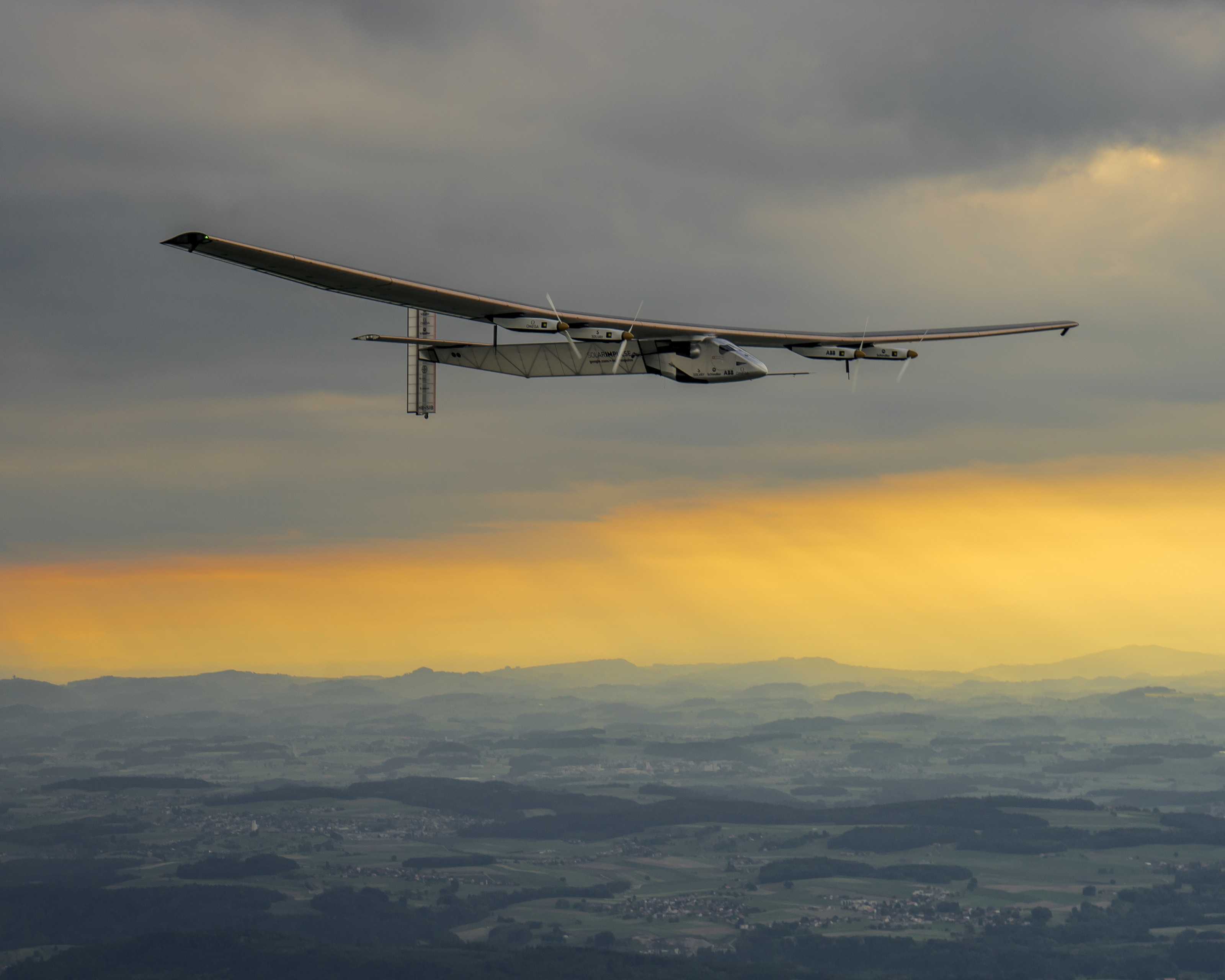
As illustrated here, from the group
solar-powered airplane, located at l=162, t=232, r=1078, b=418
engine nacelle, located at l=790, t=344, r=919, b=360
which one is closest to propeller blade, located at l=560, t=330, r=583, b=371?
solar-powered airplane, located at l=162, t=232, r=1078, b=418

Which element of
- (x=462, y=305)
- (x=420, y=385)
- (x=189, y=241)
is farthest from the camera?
(x=420, y=385)

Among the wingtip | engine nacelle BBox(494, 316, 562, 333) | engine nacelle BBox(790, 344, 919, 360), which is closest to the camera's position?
the wingtip

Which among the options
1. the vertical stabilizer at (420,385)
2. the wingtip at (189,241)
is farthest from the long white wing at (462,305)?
the vertical stabilizer at (420,385)

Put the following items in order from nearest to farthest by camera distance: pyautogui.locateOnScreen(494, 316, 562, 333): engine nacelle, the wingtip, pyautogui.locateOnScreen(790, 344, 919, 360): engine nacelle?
the wingtip → pyautogui.locateOnScreen(494, 316, 562, 333): engine nacelle → pyautogui.locateOnScreen(790, 344, 919, 360): engine nacelle

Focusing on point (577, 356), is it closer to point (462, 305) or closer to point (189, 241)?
point (462, 305)

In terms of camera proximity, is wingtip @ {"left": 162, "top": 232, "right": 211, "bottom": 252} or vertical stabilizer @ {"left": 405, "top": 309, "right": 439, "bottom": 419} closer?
wingtip @ {"left": 162, "top": 232, "right": 211, "bottom": 252}

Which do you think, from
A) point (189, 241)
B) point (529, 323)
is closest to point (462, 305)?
point (529, 323)

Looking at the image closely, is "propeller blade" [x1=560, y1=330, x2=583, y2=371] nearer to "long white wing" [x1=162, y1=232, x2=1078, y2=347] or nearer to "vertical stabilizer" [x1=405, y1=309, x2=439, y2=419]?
"long white wing" [x1=162, y1=232, x2=1078, y2=347]
